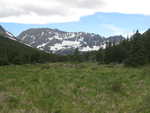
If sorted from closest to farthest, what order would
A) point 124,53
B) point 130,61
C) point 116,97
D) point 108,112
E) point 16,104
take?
1. point 108,112
2. point 16,104
3. point 116,97
4. point 130,61
5. point 124,53

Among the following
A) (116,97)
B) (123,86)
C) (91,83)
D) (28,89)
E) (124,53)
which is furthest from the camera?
(124,53)

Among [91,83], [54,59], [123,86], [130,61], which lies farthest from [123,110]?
[54,59]

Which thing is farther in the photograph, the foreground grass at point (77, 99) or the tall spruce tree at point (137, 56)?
the tall spruce tree at point (137, 56)

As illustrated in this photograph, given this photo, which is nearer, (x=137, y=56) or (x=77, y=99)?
(x=77, y=99)

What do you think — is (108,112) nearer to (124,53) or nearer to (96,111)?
(96,111)

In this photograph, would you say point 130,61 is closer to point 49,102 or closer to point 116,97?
point 116,97

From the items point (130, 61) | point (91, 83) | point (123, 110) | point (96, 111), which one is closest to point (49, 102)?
point (96, 111)

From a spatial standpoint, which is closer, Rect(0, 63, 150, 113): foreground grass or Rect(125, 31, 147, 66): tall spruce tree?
Rect(0, 63, 150, 113): foreground grass

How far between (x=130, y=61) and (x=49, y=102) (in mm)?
37698

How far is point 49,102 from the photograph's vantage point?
12.2m

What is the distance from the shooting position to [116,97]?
13930mm

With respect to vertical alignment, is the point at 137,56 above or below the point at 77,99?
above

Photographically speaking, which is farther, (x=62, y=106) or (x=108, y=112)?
(x=62, y=106)

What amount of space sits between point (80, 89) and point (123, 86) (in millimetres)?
3859
